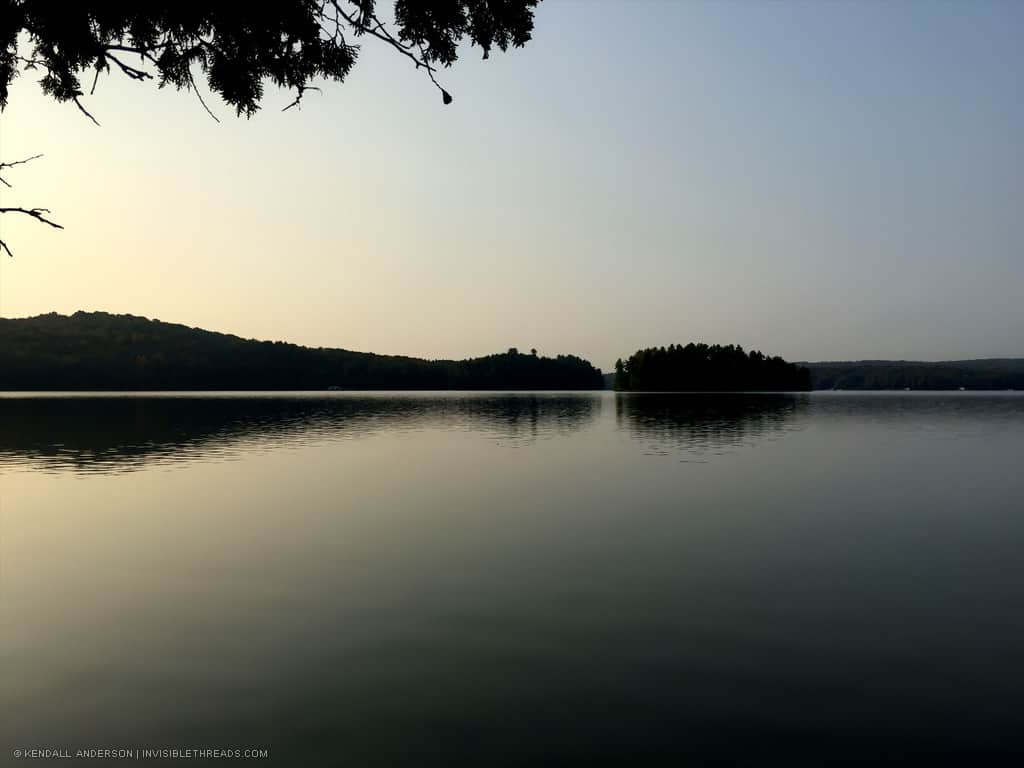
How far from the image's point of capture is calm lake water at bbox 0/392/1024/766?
353 inches

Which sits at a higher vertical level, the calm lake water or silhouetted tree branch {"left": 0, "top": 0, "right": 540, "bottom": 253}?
silhouetted tree branch {"left": 0, "top": 0, "right": 540, "bottom": 253}

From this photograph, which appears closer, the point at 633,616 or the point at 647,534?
the point at 633,616

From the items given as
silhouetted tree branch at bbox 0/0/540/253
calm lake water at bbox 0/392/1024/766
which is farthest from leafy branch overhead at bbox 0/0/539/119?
calm lake water at bbox 0/392/1024/766

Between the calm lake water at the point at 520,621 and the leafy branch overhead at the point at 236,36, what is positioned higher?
the leafy branch overhead at the point at 236,36

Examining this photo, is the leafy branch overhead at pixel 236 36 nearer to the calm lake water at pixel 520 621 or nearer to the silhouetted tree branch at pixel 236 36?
the silhouetted tree branch at pixel 236 36

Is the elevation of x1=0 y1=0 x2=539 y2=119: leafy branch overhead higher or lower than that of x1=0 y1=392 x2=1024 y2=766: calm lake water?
higher

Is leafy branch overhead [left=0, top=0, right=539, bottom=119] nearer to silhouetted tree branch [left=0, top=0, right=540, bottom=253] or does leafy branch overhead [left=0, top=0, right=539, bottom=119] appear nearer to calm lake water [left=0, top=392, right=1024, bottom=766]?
silhouetted tree branch [left=0, top=0, right=540, bottom=253]

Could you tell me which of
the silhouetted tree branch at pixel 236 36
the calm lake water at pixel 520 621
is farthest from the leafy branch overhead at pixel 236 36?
the calm lake water at pixel 520 621

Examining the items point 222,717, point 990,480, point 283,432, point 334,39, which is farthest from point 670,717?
point 283,432

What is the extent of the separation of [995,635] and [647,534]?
9878 millimetres

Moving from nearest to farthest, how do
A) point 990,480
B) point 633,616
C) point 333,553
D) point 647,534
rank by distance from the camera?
point 633,616
point 333,553
point 647,534
point 990,480

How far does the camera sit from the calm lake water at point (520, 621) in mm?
8977

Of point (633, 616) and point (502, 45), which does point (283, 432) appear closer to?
point (633, 616)

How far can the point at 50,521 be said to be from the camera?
80.4 ft
